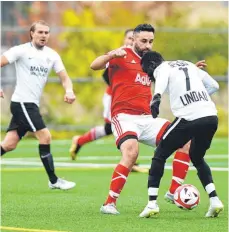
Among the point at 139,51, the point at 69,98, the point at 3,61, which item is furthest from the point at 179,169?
the point at 3,61

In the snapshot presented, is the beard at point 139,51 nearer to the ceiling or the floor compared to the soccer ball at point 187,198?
nearer to the ceiling

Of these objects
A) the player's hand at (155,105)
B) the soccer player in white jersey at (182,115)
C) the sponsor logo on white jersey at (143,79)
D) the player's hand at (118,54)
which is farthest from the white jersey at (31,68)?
the player's hand at (155,105)

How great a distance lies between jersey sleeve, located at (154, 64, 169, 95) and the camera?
10234 mm

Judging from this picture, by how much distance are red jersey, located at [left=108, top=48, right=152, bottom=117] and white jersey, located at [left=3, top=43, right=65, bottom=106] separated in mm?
1681

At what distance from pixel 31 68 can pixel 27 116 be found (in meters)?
0.64

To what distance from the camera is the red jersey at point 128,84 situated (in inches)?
456

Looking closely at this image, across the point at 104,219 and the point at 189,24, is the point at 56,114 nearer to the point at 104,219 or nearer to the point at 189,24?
the point at 189,24

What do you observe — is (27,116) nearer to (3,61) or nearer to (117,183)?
(3,61)

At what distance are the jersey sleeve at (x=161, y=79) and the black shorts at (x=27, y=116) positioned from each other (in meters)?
3.08

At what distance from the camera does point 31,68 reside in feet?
43.1

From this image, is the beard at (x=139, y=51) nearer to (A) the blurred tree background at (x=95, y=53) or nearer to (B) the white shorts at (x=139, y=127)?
(B) the white shorts at (x=139, y=127)

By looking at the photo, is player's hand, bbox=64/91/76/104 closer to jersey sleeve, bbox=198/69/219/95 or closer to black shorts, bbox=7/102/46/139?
black shorts, bbox=7/102/46/139

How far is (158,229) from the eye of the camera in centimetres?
963

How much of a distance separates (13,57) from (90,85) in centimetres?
1304
